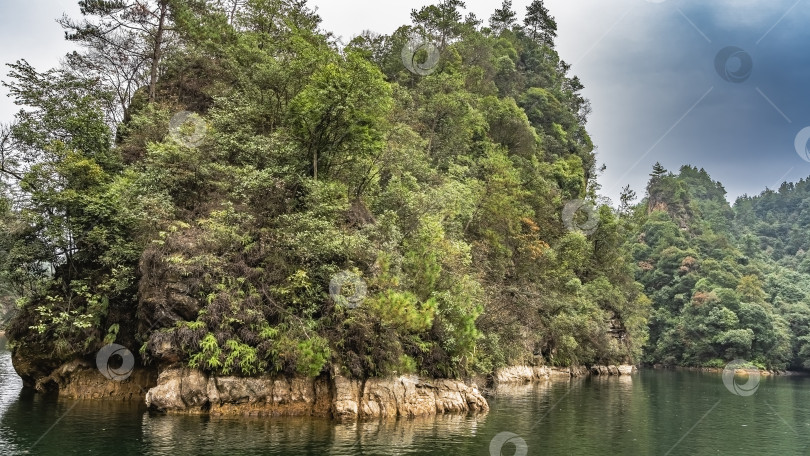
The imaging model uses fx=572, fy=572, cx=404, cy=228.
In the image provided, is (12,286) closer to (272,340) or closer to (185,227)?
(185,227)

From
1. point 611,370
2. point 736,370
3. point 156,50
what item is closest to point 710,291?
point 736,370

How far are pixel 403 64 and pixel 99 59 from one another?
2587cm

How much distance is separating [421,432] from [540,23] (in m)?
80.1

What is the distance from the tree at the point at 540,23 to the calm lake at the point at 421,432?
69.1 meters

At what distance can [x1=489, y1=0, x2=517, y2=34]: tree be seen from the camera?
250 feet

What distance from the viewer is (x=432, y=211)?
3114 cm

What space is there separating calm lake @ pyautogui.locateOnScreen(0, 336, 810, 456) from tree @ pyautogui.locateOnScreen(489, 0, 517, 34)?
5976 cm

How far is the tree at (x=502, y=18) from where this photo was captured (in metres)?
76.1

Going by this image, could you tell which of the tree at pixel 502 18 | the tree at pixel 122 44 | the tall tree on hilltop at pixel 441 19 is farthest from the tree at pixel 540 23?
the tree at pixel 122 44

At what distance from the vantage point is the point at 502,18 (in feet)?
251

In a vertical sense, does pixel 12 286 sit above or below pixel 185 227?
below

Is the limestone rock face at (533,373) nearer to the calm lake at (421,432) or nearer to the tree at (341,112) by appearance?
the calm lake at (421,432)

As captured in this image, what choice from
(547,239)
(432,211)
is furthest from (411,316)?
(547,239)

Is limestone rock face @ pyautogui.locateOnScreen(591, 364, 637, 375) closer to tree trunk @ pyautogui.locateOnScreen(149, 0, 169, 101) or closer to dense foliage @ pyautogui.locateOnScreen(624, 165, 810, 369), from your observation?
dense foliage @ pyautogui.locateOnScreen(624, 165, 810, 369)
